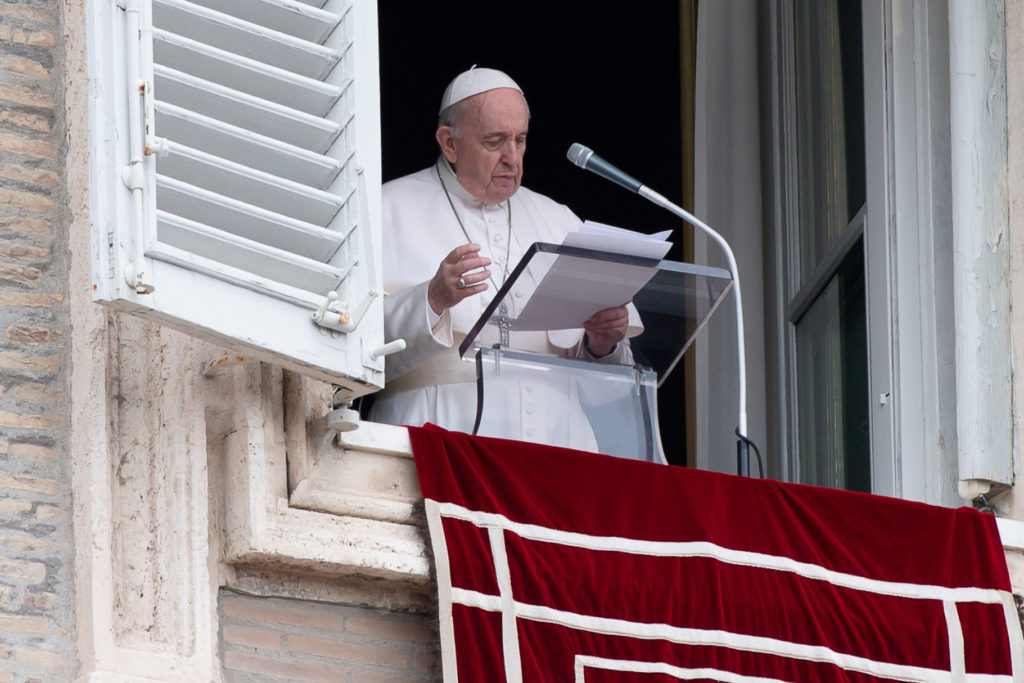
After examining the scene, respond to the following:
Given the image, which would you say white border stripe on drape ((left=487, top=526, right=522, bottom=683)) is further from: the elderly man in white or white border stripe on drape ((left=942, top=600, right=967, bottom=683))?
white border stripe on drape ((left=942, top=600, right=967, bottom=683))

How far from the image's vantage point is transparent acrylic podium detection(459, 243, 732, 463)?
5.17 meters

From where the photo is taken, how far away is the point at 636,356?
5426 mm

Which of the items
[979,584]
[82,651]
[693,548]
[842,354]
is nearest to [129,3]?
[82,651]

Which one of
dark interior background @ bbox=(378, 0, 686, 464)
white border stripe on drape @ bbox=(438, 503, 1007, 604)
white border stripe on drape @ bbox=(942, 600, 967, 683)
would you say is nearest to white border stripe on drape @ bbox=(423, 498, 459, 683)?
white border stripe on drape @ bbox=(438, 503, 1007, 604)

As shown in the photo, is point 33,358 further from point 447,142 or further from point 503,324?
point 447,142

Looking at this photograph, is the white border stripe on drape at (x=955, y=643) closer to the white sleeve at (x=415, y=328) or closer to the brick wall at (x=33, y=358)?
the white sleeve at (x=415, y=328)

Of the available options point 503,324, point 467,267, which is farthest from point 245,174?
point 503,324

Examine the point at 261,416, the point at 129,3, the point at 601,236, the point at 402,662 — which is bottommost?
the point at 402,662

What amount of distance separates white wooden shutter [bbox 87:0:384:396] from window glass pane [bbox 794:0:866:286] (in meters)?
2.19

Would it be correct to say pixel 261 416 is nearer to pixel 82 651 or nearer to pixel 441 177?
pixel 82 651

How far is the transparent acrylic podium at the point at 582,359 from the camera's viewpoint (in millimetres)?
5168

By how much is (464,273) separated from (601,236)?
1.43ft

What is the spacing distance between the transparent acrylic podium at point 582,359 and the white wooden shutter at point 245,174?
0.42 m

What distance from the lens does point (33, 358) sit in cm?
511
